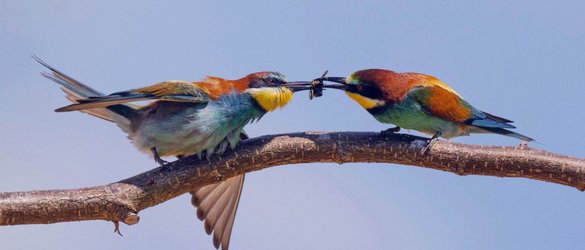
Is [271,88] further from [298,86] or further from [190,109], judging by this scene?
[190,109]

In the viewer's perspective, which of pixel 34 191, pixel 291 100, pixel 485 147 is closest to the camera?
pixel 34 191

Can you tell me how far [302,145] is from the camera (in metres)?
3.87

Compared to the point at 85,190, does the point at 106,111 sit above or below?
above

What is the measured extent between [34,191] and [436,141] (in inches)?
79.7

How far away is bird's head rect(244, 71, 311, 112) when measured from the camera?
175 inches

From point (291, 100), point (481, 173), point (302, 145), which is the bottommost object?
point (481, 173)

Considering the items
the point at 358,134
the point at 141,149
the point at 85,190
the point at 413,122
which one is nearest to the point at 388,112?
the point at 413,122

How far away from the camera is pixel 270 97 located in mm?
4469

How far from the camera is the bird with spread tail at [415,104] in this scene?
427 centimetres

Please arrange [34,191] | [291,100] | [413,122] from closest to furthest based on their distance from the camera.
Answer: [34,191]
[413,122]
[291,100]

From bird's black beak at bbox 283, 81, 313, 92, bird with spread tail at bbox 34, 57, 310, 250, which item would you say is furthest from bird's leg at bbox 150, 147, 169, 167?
bird's black beak at bbox 283, 81, 313, 92

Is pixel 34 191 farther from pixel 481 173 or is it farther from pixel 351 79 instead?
pixel 481 173

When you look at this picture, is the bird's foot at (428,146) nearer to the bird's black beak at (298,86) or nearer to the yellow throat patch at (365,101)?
the yellow throat patch at (365,101)

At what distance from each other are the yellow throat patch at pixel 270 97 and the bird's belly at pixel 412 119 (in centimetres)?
58
